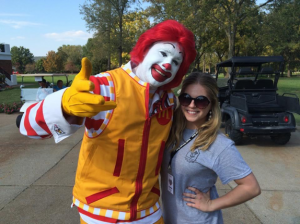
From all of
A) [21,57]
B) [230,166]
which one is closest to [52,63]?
[21,57]

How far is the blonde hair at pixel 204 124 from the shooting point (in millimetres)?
1299

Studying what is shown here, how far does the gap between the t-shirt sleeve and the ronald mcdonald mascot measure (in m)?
0.30

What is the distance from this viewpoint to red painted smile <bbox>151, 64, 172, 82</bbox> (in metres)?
1.30

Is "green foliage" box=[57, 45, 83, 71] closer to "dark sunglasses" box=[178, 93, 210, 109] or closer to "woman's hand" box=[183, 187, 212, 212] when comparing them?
"dark sunglasses" box=[178, 93, 210, 109]

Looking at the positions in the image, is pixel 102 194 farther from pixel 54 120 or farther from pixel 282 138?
pixel 282 138

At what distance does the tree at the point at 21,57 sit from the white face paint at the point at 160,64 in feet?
298

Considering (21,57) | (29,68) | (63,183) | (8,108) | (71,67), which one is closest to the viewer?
(63,183)

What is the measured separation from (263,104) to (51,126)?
5.60 meters

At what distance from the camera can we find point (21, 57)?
85250 mm

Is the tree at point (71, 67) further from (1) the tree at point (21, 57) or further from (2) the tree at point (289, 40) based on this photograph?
(2) the tree at point (289, 40)

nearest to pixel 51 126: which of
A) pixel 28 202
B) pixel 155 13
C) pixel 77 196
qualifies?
pixel 77 196

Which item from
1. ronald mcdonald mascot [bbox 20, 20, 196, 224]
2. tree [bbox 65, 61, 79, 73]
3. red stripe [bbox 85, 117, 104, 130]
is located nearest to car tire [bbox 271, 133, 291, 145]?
ronald mcdonald mascot [bbox 20, 20, 196, 224]

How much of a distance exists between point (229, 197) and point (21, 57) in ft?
317

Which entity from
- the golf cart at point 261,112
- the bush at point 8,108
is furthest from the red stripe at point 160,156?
the bush at point 8,108
